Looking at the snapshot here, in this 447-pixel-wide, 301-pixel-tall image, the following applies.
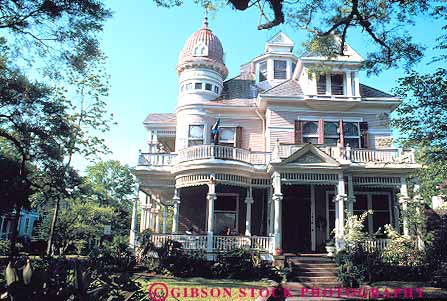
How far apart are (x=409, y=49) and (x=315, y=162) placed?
241 inches

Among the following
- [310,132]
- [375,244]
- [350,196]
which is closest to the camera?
[375,244]

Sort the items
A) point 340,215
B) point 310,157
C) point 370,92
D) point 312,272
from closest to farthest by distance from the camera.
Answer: point 312,272 → point 340,215 → point 310,157 → point 370,92

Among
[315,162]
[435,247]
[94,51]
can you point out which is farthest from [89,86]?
[435,247]

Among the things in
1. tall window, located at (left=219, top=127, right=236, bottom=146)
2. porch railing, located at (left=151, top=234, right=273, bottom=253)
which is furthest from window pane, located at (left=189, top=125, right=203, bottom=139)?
porch railing, located at (left=151, top=234, right=273, bottom=253)

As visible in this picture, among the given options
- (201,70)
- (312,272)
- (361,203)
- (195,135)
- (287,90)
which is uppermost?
(201,70)

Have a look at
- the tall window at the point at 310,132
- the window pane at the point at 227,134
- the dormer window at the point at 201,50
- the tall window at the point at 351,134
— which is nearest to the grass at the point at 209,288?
the window pane at the point at 227,134

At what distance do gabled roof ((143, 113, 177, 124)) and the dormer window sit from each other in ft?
12.7

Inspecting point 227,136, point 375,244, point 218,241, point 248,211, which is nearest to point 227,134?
point 227,136

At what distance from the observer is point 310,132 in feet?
63.6

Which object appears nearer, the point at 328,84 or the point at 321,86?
the point at 328,84

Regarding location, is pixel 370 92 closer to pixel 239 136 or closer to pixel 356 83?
pixel 356 83

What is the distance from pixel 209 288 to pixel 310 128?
10826 millimetres

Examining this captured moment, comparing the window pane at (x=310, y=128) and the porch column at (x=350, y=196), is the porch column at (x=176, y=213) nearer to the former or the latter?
the window pane at (x=310, y=128)

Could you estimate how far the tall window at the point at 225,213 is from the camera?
1892 centimetres
